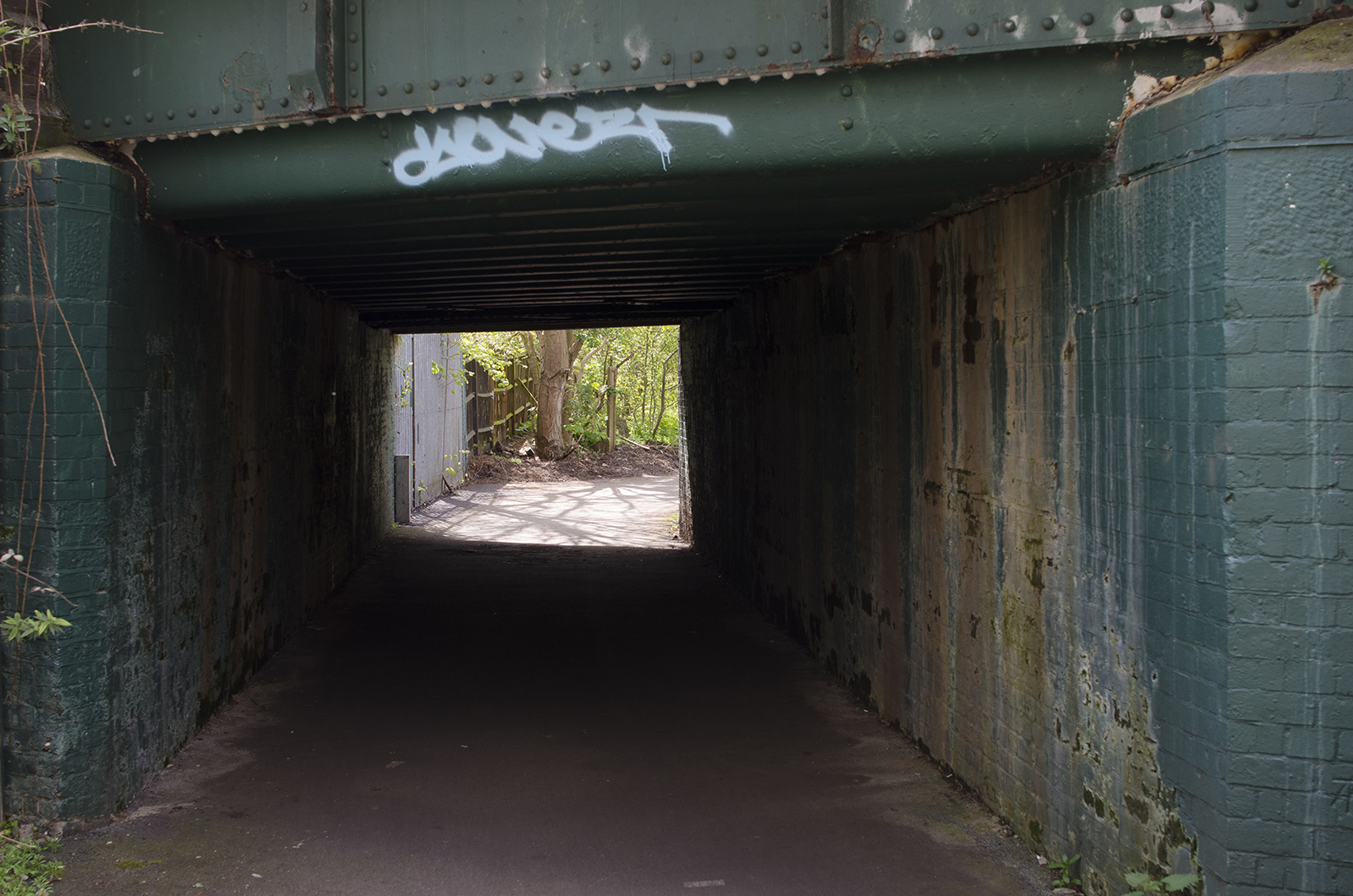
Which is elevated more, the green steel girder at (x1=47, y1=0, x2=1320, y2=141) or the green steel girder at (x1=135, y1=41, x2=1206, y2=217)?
the green steel girder at (x1=47, y1=0, x2=1320, y2=141)

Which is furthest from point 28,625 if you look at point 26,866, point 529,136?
point 529,136

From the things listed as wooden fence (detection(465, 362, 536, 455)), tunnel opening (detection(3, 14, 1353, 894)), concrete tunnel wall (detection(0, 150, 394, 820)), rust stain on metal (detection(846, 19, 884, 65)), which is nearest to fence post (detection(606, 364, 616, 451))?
wooden fence (detection(465, 362, 536, 455))

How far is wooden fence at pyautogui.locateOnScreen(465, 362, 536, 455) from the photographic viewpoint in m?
23.5

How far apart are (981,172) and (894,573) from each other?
272 cm

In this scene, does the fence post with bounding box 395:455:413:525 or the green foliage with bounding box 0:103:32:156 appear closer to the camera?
the green foliage with bounding box 0:103:32:156

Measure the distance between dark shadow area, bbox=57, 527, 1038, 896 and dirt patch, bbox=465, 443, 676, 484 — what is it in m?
15.1

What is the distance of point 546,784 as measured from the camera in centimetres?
534

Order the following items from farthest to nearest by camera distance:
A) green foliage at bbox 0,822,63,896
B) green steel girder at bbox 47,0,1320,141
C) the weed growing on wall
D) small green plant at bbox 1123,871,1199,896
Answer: the weed growing on wall
green foliage at bbox 0,822,63,896
green steel girder at bbox 47,0,1320,141
small green plant at bbox 1123,871,1199,896

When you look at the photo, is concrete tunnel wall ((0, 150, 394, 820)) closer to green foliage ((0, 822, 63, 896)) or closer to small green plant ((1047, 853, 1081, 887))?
green foliage ((0, 822, 63, 896))

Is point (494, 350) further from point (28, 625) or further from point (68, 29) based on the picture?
point (28, 625)

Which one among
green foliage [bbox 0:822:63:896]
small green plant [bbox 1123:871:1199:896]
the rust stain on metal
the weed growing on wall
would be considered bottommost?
green foliage [bbox 0:822:63:896]

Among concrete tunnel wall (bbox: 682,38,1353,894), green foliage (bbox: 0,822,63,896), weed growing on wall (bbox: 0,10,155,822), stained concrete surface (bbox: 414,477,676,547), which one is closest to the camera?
concrete tunnel wall (bbox: 682,38,1353,894)

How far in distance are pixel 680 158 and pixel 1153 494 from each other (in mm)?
2336

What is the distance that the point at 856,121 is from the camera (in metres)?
4.07
